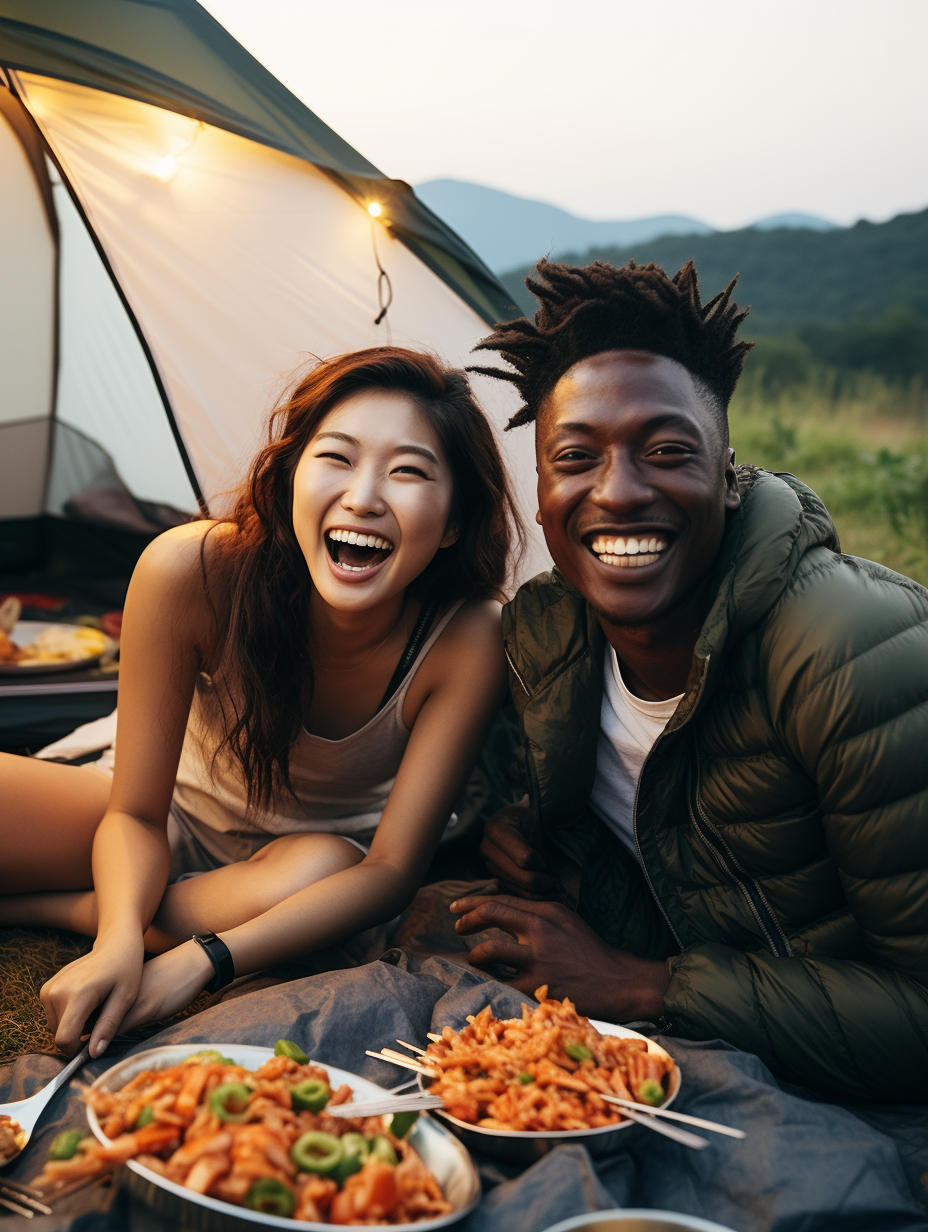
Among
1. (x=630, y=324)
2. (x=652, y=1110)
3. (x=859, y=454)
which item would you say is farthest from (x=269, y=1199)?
(x=859, y=454)

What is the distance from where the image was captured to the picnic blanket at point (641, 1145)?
1.23 meters

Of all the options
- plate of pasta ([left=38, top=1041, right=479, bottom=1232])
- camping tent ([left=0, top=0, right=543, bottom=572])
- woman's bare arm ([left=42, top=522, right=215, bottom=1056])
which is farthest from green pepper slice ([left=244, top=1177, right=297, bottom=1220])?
camping tent ([left=0, top=0, right=543, bottom=572])

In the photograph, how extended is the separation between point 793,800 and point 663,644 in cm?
37

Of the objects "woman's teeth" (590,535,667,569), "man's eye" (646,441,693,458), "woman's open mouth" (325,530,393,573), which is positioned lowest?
"woman's open mouth" (325,530,393,573)

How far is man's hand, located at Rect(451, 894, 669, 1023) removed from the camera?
1754 millimetres

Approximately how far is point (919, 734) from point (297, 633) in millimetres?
1214

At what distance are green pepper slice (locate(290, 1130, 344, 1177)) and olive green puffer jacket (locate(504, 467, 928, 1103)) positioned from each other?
70 centimetres

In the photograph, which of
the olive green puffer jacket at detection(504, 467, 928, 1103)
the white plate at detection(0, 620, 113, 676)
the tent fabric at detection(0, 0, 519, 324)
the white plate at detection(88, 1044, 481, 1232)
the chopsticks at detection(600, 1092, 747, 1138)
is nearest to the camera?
the white plate at detection(88, 1044, 481, 1232)

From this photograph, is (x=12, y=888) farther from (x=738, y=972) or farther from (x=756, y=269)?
(x=756, y=269)

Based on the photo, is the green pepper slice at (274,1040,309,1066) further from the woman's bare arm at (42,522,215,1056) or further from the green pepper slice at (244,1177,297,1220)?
the woman's bare arm at (42,522,215,1056)

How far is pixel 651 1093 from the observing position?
1.37 m

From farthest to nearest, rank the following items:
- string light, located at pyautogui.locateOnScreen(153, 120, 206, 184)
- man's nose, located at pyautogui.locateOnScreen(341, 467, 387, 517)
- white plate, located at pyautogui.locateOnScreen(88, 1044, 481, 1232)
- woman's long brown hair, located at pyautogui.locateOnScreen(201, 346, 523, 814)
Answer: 1. string light, located at pyautogui.locateOnScreen(153, 120, 206, 184)
2. woman's long brown hair, located at pyautogui.locateOnScreen(201, 346, 523, 814)
3. man's nose, located at pyautogui.locateOnScreen(341, 467, 387, 517)
4. white plate, located at pyautogui.locateOnScreen(88, 1044, 481, 1232)

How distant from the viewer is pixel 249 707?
6.81 ft

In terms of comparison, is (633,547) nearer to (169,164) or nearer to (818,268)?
(169,164)
